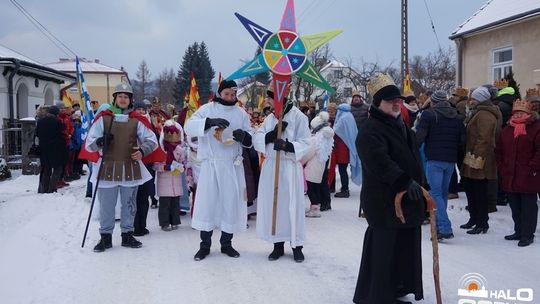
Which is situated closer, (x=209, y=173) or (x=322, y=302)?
A: (x=322, y=302)

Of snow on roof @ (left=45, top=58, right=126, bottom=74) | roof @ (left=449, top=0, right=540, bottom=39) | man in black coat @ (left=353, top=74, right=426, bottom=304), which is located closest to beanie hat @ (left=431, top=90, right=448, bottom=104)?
man in black coat @ (left=353, top=74, right=426, bottom=304)

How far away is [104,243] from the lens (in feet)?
20.4

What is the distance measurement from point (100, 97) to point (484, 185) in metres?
68.8

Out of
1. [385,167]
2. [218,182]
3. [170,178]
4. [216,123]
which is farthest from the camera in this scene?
[170,178]

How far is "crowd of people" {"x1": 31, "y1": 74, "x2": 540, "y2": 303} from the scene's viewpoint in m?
4.11

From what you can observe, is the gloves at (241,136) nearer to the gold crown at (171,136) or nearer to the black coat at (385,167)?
the black coat at (385,167)

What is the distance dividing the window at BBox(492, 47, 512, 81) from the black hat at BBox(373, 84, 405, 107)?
1488 cm

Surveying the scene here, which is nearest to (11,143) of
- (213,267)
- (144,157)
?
(144,157)

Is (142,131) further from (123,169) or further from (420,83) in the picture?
(420,83)

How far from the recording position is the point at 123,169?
20.0ft

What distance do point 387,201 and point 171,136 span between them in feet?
14.2

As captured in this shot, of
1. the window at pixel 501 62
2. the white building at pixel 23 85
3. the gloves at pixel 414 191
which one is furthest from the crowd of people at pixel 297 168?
the white building at pixel 23 85

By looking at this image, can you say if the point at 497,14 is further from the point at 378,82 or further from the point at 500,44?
the point at 378,82

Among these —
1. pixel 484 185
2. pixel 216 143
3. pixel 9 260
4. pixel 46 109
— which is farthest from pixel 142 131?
pixel 46 109
